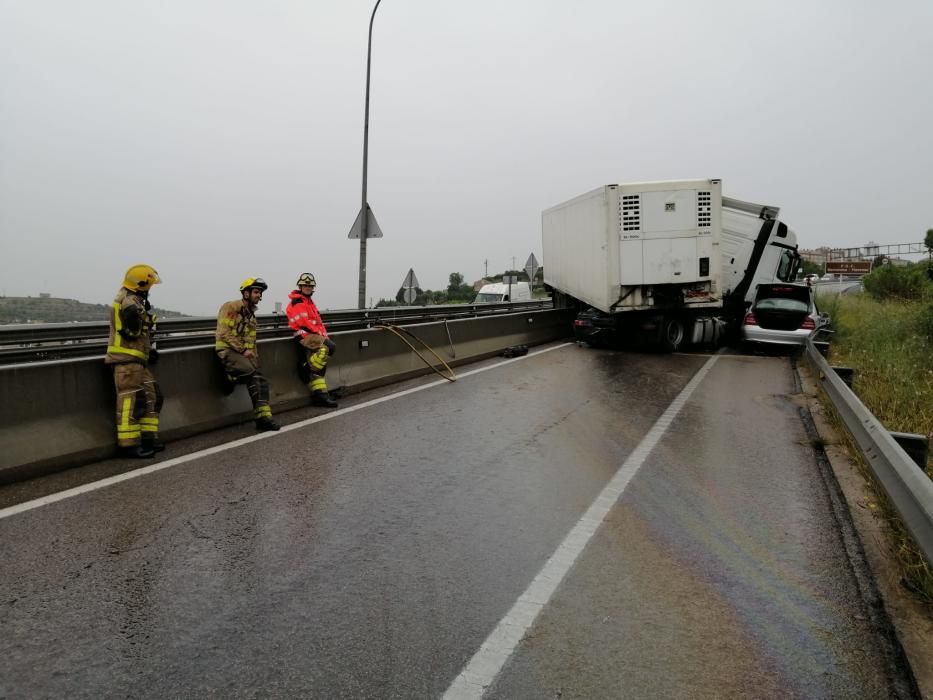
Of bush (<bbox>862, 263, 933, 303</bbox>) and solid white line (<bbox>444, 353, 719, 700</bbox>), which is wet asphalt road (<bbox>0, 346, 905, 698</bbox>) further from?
bush (<bbox>862, 263, 933, 303</bbox>)

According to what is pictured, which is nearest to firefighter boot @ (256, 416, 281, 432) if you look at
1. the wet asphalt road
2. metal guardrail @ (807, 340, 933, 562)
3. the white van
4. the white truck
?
the wet asphalt road

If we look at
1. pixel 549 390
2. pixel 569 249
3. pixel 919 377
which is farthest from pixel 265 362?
pixel 569 249

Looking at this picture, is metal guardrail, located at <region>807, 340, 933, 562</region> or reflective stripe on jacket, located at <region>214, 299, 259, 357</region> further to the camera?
reflective stripe on jacket, located at <region>214, 299, 259, 357</region>

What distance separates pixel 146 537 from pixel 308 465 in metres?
1.99

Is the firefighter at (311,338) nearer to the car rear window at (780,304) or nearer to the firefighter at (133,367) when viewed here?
the firefighter at (133,367)

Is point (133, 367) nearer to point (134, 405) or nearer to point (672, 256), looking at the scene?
point (134, 405)

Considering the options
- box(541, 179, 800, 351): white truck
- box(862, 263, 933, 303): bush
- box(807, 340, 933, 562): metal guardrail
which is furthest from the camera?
box(862, 263, 933, 303): bush

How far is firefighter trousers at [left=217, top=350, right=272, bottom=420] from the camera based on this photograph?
8.02 m

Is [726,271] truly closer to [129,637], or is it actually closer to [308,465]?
[308,465]

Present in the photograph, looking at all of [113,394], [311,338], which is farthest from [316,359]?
[113,394]

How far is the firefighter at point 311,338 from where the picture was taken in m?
9.55

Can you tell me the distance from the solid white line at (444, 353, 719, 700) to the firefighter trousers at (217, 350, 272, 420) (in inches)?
155

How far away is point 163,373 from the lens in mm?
7570

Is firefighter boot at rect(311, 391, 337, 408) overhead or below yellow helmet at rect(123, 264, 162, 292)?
Result: below
